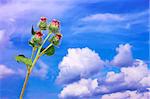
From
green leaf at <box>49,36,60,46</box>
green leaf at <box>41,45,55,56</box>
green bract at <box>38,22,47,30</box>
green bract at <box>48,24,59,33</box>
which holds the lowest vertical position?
green leaf at <box>41,45,55,56</box>

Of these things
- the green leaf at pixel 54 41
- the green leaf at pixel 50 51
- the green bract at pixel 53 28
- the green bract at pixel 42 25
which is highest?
the green bract at pixel 42 25

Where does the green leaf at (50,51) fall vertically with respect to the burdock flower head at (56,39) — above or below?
below

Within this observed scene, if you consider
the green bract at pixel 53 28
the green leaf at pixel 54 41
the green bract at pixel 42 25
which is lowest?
the green leaf at pixel 54 41

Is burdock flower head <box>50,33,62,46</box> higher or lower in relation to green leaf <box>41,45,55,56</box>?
higher

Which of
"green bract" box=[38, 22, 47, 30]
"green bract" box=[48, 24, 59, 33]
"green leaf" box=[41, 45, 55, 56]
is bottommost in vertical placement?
"green leaf" box=[41, 45, 55, 56]

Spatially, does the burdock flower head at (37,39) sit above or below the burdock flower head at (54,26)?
below

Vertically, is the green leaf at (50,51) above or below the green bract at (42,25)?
below

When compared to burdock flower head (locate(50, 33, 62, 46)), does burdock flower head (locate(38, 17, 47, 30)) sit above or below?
above

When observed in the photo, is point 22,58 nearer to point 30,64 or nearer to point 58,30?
point 30,64

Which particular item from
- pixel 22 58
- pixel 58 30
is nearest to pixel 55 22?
pixel 58 30

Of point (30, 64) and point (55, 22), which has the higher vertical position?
point (55, 22)

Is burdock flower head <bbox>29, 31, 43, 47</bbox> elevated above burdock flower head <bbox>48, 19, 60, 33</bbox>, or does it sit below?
below
